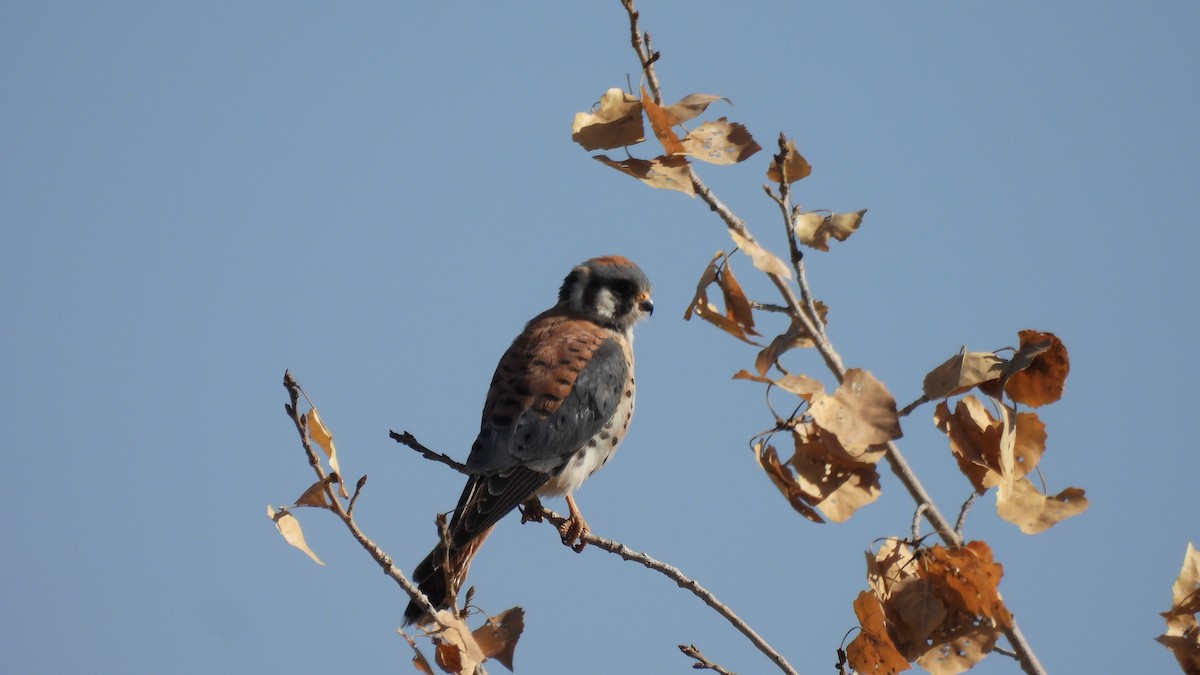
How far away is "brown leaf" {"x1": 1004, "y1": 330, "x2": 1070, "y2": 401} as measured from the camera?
183 centimetres

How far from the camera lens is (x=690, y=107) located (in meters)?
2.01

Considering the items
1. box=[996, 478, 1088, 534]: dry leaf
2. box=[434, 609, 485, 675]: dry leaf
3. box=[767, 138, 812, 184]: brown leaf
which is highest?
box=[767, 138, 812, 184]: brown leaf

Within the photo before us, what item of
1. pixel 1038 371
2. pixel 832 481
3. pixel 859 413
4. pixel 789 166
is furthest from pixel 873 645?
pixel 789 166

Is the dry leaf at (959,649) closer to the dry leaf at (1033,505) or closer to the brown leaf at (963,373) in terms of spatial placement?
the dry leaf at (1033,505)

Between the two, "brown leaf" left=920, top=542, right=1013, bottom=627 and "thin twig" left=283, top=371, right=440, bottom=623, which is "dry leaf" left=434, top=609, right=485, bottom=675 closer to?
"thin twig" left=283, top=371, right=440, bottom=623

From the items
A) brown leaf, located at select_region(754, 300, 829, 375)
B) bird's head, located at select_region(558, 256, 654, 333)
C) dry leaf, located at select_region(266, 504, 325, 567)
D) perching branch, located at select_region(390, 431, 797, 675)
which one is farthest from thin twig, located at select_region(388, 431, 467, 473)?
bird's head, located at select_region(558, 256, 654, 333)

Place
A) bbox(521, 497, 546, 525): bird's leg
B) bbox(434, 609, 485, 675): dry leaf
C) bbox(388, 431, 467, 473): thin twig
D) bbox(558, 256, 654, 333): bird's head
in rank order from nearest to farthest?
bbox(434, 609, 485, 675): dry leaf, bbox(388, 431, 467, 473): thin twig, bbox(521, 497, 546, 525): bird's leg, bbox(558, 256, 654, 333): bird's head

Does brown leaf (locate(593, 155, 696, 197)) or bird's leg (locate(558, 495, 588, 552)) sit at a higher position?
bird's leg (locate(558, 495, 588, 552))

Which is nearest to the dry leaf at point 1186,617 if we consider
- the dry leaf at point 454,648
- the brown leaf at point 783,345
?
the brown leaf at point 783,345

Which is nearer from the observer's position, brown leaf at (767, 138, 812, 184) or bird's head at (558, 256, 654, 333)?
brown leaf at (767, 138, 812, 184)

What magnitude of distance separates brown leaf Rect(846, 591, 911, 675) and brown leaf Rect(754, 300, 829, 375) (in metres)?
0.41

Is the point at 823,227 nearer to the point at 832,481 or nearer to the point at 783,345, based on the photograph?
the point at 783,345

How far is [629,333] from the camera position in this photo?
4.99 meters

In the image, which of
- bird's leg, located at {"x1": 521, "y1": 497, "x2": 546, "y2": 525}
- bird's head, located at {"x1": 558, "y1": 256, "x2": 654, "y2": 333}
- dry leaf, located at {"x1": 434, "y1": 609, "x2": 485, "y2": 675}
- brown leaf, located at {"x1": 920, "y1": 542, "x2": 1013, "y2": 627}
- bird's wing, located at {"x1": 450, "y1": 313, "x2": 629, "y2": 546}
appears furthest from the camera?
bird's head, located at {"x1": 558, "y1": 256, "x2": 654, "y2": 333}
